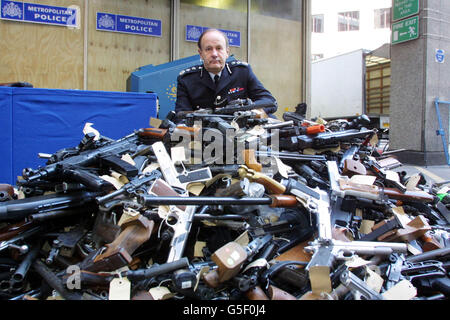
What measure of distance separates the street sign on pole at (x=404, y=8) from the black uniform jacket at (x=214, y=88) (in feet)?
18.8

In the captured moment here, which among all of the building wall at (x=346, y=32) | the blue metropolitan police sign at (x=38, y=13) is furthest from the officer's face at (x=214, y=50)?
the building wall at (x=346, y=32)

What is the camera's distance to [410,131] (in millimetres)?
7301

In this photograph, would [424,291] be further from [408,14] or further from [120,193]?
[408,14]

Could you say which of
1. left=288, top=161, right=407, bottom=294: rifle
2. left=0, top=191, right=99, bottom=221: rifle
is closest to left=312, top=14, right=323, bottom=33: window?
left=288, top=161, right=407, bottom=294: rifle

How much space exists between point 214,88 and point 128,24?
2.89 meters

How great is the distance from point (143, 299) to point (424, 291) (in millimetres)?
1402

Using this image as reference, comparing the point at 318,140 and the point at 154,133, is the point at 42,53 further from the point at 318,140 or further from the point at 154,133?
the point at 318,140

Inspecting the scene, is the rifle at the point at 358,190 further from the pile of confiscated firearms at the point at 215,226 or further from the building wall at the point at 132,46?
the building wall at the point at 132,46

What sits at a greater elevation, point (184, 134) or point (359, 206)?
point (184, 134)

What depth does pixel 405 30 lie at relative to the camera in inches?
285

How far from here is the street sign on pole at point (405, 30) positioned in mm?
7020

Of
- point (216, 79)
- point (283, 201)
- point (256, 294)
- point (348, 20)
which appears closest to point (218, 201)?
point (283, 201)

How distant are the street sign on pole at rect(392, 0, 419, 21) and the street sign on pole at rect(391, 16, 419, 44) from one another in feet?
0.39

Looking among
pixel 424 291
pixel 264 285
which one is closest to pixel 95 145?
pixel 264 285
